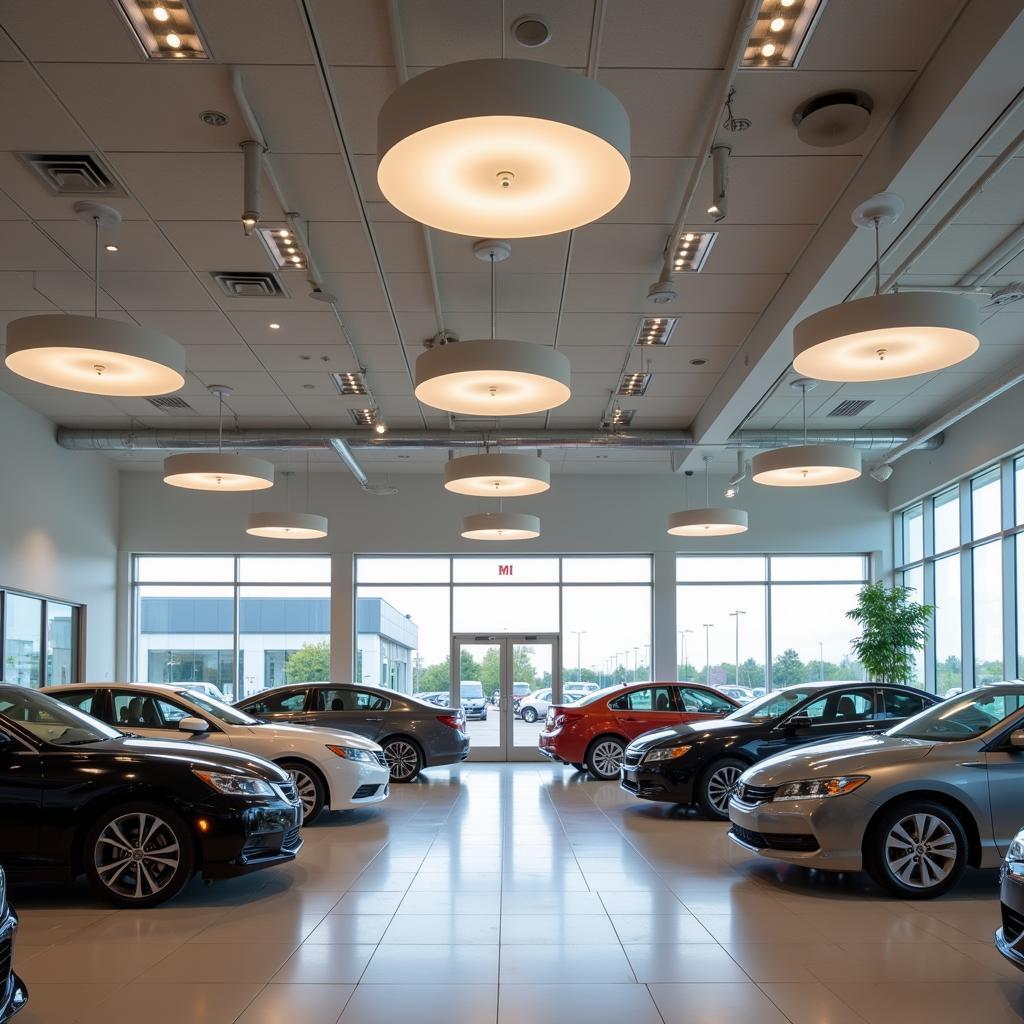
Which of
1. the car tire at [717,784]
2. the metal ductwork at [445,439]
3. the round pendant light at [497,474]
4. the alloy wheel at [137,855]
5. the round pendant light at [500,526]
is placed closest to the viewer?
the alloy wheel at [137,855]

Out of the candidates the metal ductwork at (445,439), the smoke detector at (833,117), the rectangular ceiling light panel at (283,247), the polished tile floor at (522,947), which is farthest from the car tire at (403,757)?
the smoke detector at (833,117)

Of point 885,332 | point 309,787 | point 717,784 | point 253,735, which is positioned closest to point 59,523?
point 253,735

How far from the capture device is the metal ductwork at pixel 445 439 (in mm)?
14695

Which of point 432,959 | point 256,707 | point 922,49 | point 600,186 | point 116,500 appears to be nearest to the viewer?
point 600,186

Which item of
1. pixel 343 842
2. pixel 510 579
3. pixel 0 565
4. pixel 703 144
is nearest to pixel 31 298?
pixel 0 565

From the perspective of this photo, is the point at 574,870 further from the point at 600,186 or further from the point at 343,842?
the point at 600,186

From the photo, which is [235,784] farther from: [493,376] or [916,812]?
[916,812]

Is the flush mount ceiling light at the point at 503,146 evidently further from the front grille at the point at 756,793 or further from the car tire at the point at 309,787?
the car tire at the point at 309,787

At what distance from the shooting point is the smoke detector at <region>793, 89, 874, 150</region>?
6414 millimetres

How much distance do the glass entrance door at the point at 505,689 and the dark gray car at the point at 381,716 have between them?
4.29 meters

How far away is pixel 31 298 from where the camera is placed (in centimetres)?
1003

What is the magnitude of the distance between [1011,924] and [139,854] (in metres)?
4.72

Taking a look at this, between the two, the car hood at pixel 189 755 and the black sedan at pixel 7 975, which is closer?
the black sedan at pixel 7 975

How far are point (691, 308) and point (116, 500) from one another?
11893mm
